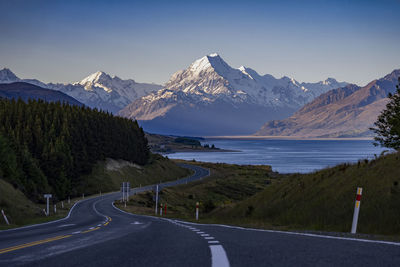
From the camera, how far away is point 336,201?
19906mm

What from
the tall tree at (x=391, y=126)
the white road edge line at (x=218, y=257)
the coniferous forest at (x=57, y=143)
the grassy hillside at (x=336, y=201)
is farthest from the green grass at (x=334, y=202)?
the coniferous forest at (x=57, y=143)

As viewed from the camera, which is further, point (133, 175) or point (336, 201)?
point (133, 175)

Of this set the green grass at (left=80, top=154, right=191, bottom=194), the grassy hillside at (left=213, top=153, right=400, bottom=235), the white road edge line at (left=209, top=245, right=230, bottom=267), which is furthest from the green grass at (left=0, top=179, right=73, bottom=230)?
the green grass at (left=80, top=154, right=191, bottom=194)

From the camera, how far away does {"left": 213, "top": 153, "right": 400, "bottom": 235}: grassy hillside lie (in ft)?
52.2

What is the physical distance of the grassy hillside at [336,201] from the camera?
15909mm

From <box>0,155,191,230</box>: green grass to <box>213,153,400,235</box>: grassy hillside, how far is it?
21.3 meters

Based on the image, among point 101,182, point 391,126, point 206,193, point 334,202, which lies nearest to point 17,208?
point 334,202

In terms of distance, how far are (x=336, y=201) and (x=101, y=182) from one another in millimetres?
85486

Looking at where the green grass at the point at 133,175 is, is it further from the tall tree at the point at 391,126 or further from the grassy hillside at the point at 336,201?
the grassy hillside at the point at 336,201

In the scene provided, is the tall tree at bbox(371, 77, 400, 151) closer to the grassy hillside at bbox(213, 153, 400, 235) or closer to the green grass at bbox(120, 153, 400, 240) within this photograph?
the grassy hillside at bbox(213, 153, 400, 235)

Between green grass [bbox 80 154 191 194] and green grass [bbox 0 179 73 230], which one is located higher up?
green grass [bbox 0 179 73 230]

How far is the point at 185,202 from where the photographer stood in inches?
3164

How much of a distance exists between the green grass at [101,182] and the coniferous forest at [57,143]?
8.35ft

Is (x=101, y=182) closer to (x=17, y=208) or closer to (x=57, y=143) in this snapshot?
(x=57, y=143)
